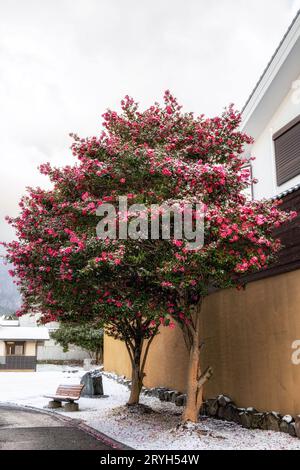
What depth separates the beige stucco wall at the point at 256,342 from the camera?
35.9 feet

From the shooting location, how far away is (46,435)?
11.8 m

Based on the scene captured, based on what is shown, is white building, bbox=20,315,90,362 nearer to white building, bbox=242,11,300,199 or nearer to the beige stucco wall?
the beige stucco wall

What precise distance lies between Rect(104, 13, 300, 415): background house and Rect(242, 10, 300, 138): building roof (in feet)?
0.09

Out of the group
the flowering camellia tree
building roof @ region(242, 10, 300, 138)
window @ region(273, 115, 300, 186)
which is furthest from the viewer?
window @ region(273, 115, 300, 186)

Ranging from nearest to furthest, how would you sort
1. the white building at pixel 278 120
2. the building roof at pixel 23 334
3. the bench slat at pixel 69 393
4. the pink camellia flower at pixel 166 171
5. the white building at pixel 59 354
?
1. the pink camellia flower at pixel 166 171
2. the white building at pixel 278 120
3. the bench slat at pixel 69 393
4. the building roof at pixel 23 334
5. the white building at pixel 59 354

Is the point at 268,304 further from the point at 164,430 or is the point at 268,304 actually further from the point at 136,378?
the point at 136,378

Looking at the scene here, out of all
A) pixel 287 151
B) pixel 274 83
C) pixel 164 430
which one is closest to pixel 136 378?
pixel 164 430

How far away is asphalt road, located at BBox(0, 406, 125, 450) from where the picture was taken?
10.4 meters

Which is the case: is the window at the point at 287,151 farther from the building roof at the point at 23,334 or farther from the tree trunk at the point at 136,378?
the building roof at the point at 23,334

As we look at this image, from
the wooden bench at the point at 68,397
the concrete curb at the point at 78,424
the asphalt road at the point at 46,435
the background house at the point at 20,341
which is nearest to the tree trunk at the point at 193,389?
the concrete curb at the point at 78,424

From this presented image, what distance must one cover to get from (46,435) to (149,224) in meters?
6.07

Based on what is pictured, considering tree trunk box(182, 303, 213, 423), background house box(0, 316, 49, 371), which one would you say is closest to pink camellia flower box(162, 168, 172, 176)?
tree trunk box(182, 303, 213, 423)

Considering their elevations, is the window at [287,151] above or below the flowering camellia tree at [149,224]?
above

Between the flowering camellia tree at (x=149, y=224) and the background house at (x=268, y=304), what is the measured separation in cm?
113
